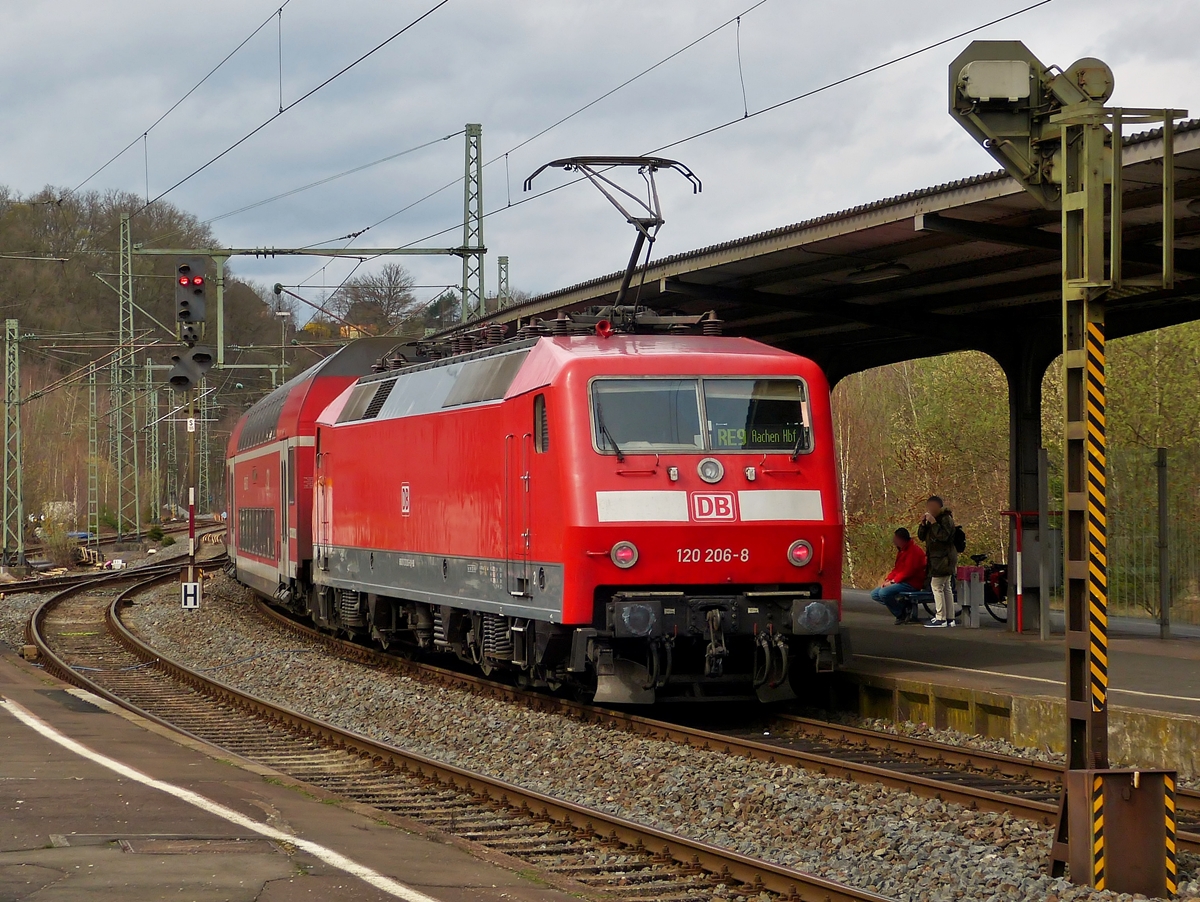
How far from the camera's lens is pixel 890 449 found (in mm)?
41781

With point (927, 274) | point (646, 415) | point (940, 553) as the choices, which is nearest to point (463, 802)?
point (646, 415)

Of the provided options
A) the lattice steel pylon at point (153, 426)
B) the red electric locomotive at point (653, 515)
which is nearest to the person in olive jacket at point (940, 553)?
the red electric locomotive at point (653, 515)

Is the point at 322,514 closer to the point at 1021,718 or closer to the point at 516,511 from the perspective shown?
the point at 516,511

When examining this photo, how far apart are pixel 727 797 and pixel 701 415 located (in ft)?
12.5

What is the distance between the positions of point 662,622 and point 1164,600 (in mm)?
6879

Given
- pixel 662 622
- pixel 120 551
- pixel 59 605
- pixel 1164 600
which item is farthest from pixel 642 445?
pixel 120 551

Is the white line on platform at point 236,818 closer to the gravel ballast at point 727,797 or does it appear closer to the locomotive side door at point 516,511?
the gravel ballast at point 727,797

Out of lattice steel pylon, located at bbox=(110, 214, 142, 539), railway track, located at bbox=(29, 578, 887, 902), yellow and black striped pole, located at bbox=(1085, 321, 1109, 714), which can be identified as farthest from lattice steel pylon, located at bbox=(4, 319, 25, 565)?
yellow and black striped pole, located at bbox=(1085, 321, 1109, 714)

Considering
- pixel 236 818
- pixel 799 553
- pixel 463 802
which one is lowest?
pixel 463 802

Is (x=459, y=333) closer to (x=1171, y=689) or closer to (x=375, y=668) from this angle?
(x=375, y=668)

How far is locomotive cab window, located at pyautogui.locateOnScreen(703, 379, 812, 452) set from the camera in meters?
12.2

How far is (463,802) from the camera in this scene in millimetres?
9836

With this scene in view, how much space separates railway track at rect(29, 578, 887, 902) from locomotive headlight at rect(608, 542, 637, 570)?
Answer: 2229 mm

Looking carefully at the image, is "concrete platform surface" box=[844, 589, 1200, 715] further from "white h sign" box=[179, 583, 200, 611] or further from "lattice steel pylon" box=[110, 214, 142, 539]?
"lattice steel pylon" box=[110, 214, 142, 539]
